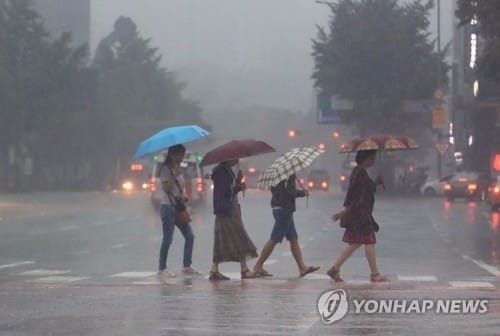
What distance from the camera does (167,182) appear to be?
55.7 ft

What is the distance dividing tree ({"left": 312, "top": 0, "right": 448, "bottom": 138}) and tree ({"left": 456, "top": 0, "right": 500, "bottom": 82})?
108ft

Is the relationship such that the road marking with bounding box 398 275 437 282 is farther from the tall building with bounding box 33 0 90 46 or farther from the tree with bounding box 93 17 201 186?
the tall building with bounding box 33 0 90 46

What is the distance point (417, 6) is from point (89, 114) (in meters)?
28.8

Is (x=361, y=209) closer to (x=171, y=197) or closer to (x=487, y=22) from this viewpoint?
(x=171, y=197)

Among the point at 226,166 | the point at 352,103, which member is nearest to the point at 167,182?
the point at 226,166

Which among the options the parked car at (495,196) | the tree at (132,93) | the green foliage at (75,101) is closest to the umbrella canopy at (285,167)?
the parked car at (495,196)

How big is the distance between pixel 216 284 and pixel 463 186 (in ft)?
139

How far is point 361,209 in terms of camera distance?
15.7 meters

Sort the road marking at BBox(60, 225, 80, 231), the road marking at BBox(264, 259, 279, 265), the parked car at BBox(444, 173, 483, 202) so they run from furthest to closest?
the parked car at BBox(444, 173, 483, 202) < the road marking at BBox(60, 225, 80, 231) < the road marking at BBox(264, 259, 279, 265)

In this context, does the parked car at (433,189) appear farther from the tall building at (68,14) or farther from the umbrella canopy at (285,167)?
the umbrella canopy at (285,167)

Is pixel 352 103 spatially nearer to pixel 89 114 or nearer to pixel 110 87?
pixel 89 114

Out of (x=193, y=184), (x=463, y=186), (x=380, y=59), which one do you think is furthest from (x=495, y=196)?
(x=380, y=59)

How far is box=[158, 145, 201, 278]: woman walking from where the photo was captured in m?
17.0

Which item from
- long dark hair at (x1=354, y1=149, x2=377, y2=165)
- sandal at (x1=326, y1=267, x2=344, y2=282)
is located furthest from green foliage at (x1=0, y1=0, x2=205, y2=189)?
long dark hair at (x1=354, y1=149, x2=377, y2=165)
